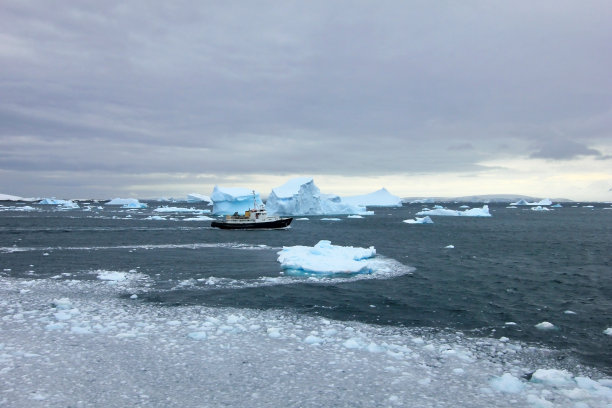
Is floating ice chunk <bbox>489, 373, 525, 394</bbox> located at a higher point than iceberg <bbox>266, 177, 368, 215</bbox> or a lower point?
lower

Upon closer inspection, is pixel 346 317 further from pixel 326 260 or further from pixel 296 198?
pixel 296 198

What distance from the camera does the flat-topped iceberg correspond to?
16594 millimetres

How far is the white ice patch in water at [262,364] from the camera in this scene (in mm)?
6133

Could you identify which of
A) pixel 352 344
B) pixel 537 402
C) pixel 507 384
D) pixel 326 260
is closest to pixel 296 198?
pixel 326 260

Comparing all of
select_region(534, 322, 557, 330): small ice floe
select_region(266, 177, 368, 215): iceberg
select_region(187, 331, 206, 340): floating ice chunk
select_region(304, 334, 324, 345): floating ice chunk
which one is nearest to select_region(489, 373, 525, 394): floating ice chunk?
select_region(304, 334, 324, 345): floating ice chunk

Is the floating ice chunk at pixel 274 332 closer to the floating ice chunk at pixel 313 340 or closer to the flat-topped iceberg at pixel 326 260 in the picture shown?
the floating ice chunk at pixel 313 340

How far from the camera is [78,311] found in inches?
409

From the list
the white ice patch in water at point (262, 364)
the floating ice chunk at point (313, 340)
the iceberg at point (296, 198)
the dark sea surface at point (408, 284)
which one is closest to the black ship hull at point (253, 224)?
the dark sea surface at point (408, 284)

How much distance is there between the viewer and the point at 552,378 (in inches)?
266

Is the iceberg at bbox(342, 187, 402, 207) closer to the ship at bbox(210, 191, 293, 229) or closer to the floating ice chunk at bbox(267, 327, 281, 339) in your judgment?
the ship at bbox(210, 191, 293, 229)

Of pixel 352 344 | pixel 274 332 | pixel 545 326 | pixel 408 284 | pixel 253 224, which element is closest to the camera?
pixel 352 344

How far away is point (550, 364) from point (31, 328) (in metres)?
9.80

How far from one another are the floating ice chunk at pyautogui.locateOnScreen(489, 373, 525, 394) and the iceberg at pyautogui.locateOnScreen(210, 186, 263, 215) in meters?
55.0

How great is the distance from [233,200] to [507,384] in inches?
2288
